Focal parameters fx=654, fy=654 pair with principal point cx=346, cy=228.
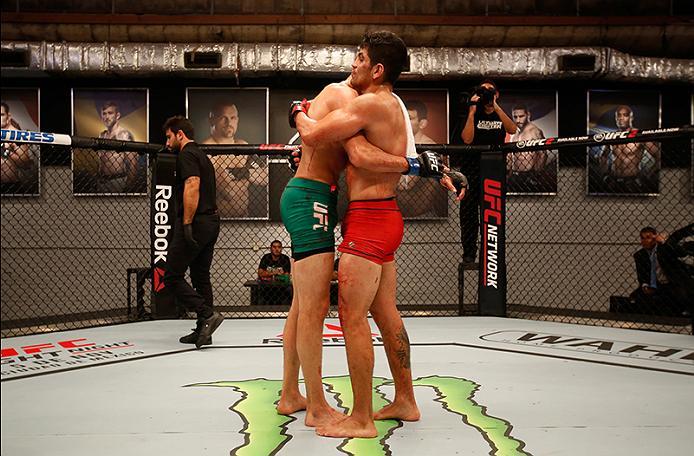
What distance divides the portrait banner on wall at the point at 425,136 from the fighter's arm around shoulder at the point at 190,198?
4089 mm

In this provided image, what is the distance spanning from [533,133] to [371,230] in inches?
242

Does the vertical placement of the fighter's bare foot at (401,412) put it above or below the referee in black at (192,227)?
below

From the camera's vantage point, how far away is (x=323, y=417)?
2363 millimetres

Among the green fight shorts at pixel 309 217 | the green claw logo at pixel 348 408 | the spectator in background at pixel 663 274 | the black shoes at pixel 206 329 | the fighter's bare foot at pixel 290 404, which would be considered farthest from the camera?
the spectator in background at pixel 663 274

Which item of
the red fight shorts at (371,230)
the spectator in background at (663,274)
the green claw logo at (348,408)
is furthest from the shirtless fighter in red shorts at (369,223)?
the spectator in background at (663,274)

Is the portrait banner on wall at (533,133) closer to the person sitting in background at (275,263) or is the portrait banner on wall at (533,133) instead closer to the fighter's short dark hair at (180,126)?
the person sitting in background at (275,263)

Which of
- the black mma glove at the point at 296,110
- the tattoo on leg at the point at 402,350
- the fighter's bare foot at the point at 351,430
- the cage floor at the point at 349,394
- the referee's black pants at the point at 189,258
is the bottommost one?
the cage floor at the point at 349,394

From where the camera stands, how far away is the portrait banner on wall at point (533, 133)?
7910mm

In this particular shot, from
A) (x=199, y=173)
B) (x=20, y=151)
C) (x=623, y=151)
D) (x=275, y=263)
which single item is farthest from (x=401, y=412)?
(x=20, y=151)

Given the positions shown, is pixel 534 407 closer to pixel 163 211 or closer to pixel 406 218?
pixel 163 211

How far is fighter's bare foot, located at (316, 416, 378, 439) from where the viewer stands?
2.25 metres

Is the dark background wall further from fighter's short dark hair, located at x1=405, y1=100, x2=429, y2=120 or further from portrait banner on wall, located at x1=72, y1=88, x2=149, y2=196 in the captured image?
fighter's short dark hair, located at x1=405, y1=100, x2=429, y2=120

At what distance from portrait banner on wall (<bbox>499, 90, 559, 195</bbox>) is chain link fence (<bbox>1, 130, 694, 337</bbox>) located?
0.02m

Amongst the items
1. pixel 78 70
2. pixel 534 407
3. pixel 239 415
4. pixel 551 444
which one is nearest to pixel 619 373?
pixel 534 407
